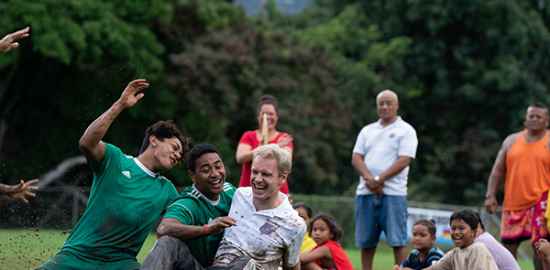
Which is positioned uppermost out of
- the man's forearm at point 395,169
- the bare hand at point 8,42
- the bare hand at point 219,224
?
the bare hand at point 8,42

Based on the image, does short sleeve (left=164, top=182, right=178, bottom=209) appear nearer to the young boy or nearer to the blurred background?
the young boy

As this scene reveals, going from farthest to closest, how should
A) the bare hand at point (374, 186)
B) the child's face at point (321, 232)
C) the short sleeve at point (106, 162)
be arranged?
1. the bare hand at point (374, 186)
2. the child's face at point (321, 232)
3. the short sleeve at point (106, 162)

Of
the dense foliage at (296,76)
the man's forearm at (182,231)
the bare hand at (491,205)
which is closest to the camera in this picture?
the man's forearm at (182,231)

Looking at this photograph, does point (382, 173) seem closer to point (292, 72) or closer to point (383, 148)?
point (383, 148)

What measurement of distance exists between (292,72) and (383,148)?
17.3 meters

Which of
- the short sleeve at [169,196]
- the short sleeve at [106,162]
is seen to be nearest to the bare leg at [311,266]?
the short sleeve at [169,196]

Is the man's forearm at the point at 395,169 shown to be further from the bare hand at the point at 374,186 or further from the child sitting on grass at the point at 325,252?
the child sitting on grass at the point at 325,252

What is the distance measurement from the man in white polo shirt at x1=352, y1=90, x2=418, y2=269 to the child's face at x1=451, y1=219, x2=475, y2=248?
1351 mm

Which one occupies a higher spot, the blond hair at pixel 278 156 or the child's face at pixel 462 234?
the blond hair at pixel 278 156

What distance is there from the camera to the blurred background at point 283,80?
18.1m

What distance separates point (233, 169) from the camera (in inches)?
838

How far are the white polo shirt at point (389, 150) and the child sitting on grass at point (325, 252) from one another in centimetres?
109

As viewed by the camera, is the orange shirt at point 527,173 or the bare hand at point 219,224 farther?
the orange shirt at point 527,173

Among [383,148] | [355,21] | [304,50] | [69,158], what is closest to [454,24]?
[355,21]
